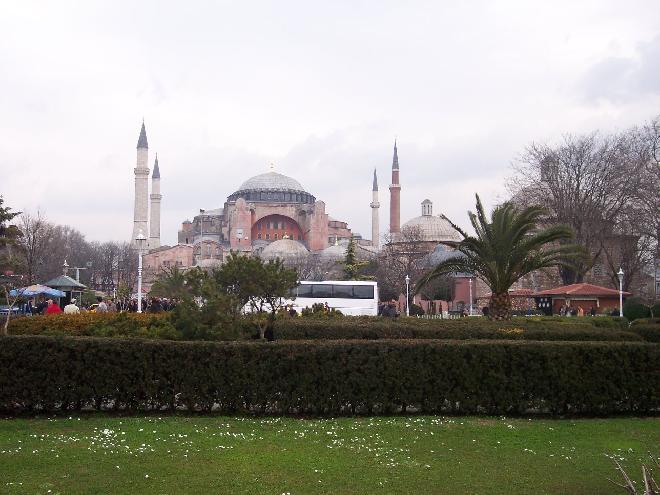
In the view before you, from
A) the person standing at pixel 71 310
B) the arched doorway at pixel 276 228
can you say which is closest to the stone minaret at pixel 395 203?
the arched doorway at pixel 276 228

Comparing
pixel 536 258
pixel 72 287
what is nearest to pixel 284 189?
pixel 72 287

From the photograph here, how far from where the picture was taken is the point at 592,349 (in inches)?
334

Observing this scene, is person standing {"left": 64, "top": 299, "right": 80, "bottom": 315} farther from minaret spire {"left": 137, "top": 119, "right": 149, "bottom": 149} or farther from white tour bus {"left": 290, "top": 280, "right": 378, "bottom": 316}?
minaret spire {"left": 137, "top": 119, "right": 149, "bottom": 149}

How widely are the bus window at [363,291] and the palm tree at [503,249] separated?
13385 millimetres

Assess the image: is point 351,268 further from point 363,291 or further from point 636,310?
point 636,310

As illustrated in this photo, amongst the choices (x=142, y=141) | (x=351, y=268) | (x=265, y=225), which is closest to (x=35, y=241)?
(x=351, y=268)

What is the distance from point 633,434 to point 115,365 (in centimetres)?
561

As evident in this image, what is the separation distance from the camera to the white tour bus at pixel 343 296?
2911cm

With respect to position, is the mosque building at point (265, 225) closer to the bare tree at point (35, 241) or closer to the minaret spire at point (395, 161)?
the minaret spire at point (395, 161)

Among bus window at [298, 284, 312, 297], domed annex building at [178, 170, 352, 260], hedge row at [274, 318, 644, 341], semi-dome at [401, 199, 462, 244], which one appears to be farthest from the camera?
domed annex building at [178, 170, 352, 260]

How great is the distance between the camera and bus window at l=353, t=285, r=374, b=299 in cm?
2939

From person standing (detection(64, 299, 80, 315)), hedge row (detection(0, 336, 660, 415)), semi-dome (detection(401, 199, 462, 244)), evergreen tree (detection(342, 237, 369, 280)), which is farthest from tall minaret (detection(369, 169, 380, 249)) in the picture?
hedge row (detection(0, 336, 660, 415))

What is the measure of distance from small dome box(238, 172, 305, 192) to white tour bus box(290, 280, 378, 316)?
50174mm

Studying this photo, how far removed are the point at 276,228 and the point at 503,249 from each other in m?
62.8
